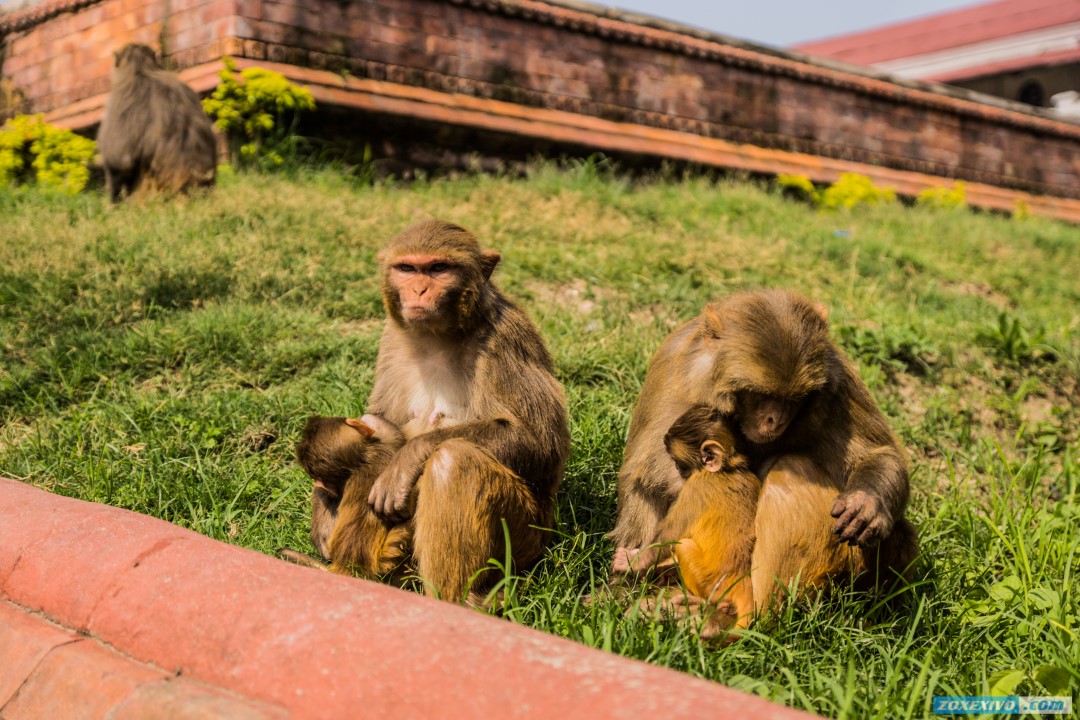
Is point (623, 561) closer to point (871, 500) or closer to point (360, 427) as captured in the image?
point (871, 500)

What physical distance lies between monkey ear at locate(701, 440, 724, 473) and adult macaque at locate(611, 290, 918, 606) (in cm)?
10

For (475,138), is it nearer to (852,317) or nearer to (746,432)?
(852,317)

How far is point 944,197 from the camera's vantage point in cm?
1323

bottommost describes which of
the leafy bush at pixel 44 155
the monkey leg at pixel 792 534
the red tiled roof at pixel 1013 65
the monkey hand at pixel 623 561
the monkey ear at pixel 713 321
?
the monkey hand at pixel 623 561

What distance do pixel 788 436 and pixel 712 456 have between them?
0.84ft

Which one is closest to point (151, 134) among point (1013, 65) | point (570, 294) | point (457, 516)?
point (570, 294)

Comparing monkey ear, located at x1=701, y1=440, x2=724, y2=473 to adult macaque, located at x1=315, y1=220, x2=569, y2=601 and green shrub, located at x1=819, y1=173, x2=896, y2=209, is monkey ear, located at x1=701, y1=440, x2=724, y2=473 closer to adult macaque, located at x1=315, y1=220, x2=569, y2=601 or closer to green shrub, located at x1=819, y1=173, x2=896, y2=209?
adult macaque, located at x1=315, y1=220, x2=569, y2=601

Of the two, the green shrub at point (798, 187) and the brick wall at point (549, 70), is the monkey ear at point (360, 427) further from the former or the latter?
the green shrub at point (798, 187)

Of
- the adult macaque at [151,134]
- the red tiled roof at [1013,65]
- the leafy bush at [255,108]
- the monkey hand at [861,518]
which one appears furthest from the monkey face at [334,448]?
the red tiled roof at [1013,65]

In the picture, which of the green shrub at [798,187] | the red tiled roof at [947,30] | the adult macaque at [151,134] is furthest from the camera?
the red tiled roof at [947,30]

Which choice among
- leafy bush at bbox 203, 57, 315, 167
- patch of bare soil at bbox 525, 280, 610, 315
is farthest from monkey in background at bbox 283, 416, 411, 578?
leafy bush at bbox 203, 57, 315, 167

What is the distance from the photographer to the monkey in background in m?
3.30

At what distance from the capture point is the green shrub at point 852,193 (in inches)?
487

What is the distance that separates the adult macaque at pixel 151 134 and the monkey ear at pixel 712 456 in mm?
6381
